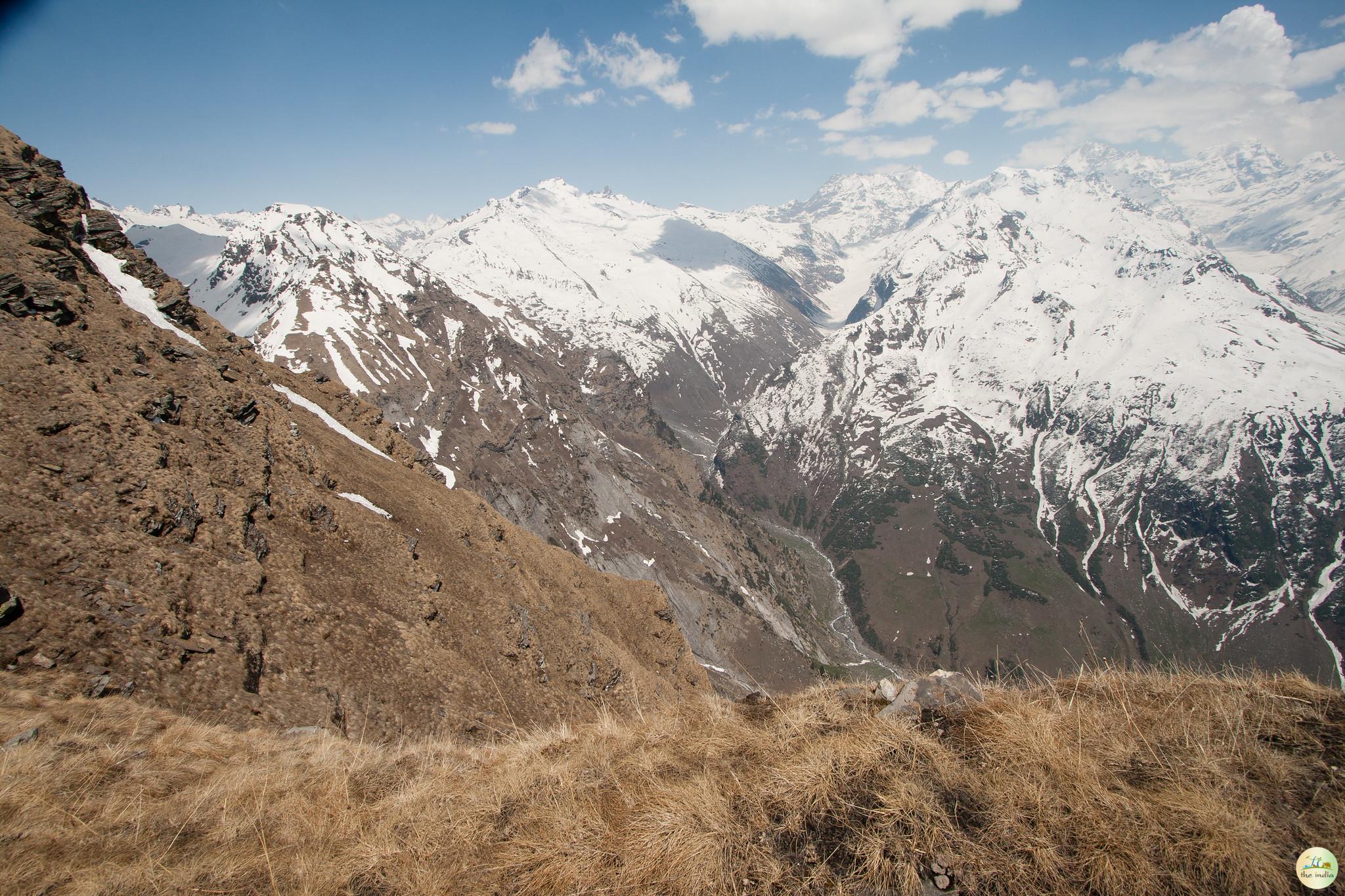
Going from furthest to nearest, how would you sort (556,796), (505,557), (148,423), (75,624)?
(505,557), (148,423), (75,624), (556,796)

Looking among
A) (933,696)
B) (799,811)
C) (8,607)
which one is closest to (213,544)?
(8,607)

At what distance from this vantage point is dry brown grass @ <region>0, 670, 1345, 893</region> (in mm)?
4887

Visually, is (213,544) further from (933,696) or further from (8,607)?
(933,696)

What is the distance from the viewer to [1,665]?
38.4ft

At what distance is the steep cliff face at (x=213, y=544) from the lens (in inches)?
573

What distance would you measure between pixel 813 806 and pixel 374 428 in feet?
145

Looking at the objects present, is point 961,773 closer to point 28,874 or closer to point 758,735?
point 758,735

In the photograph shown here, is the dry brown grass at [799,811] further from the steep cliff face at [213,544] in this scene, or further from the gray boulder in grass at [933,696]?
the steep cliff face at [213,544]

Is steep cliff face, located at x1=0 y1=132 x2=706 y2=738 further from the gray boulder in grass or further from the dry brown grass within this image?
the gray boulder in grass

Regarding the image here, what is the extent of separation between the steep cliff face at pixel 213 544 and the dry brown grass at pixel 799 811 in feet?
24.1

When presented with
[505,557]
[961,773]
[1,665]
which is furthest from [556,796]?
[505,557]

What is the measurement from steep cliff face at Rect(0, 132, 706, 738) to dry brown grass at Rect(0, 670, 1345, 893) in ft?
24.1

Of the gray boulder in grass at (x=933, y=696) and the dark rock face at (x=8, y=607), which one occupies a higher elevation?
the gray boulder in grass at (x=933, y=696)

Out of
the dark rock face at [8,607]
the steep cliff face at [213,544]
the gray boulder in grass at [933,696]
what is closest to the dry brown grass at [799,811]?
the gray boulder in grass at [933,696]
